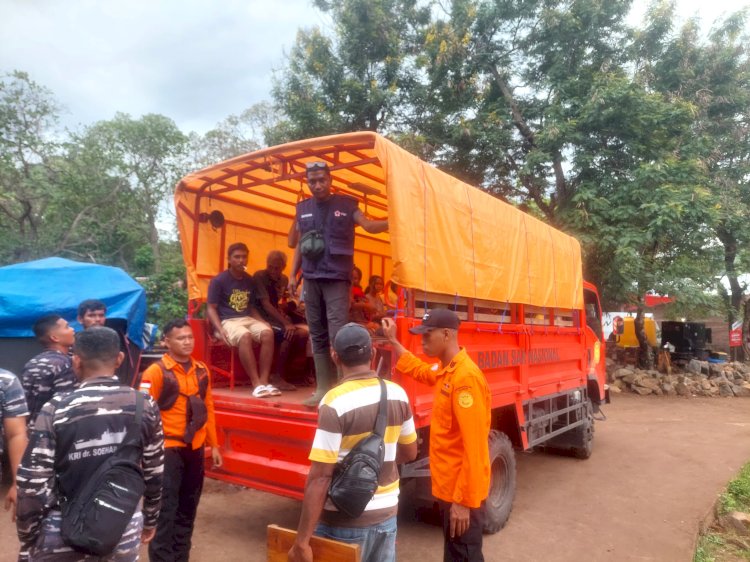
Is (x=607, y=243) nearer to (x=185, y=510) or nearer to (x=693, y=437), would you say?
(x=693, y=437)

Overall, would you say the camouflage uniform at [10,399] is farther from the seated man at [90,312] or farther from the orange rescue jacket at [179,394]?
the seated man at [90,312]

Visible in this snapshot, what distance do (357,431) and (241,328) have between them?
2494 mm

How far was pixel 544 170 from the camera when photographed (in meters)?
12.5

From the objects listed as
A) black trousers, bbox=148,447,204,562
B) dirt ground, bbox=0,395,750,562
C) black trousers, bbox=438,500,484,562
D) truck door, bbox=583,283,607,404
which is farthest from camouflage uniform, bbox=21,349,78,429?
truck door, bbox=583,283,607,404

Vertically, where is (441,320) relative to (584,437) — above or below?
above

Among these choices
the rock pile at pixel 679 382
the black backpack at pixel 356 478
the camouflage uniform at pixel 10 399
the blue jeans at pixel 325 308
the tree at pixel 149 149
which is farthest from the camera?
the tree at pixel 149 149

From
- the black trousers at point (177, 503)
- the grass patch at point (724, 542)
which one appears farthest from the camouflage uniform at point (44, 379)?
the grass patch at point (724, 542)

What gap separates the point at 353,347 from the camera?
2232 millimetres

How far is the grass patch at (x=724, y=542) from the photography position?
13.7 ft

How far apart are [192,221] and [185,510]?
8.21ft

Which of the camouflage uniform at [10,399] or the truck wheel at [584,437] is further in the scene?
the truck wheel at [584,437]

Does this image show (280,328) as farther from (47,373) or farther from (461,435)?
(461,435)

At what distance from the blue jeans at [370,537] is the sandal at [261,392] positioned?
6.03 ft

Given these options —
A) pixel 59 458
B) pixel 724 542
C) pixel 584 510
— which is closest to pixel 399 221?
pixel 59 458
